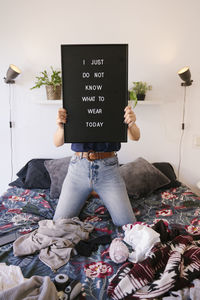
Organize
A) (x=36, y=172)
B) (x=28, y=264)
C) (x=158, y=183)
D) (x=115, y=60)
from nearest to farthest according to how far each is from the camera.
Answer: (x=28, y=264) → (x=115, y=60) → (x=158, y=183) → (x=36, y=172)

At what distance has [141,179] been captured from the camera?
201cm

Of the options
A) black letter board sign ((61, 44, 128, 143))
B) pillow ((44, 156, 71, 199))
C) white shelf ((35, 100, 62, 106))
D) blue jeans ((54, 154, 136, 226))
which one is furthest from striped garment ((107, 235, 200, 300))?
white shelf ((35, 100, 62, 106))

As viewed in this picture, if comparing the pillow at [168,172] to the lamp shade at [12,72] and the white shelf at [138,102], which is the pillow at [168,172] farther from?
the lamp shade at [12,72]

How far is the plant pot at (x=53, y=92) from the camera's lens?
2206 mm

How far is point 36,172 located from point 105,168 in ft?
2.98

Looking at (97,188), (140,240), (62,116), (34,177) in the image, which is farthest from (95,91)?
(34,177)

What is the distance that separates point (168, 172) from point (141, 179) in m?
0.37

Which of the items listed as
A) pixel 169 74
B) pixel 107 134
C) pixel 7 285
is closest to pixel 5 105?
pixel 107 134

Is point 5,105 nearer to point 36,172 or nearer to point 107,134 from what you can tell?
point 36,172

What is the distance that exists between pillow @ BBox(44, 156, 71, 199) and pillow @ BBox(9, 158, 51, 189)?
0.27ft

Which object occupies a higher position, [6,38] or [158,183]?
[6,38]

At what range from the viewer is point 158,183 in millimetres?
2045

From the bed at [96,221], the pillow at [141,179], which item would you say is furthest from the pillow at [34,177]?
the pillow at [141,179]

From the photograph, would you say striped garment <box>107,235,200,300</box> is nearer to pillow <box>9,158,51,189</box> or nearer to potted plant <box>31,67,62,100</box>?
pillow <box>9,158,51,189</box>
